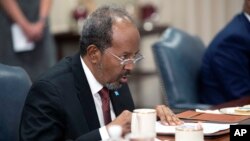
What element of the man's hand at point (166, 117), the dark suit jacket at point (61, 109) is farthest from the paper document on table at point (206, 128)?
the dark suit jacket at point (61, 109)

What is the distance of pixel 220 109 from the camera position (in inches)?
115

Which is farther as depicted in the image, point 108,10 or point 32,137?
point 108,10

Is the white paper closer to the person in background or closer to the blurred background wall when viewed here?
the person in background

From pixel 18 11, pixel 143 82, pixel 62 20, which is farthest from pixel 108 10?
pixel 143 82

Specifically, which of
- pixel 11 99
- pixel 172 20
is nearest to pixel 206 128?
pixel 11 99

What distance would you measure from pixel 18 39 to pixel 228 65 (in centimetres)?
161

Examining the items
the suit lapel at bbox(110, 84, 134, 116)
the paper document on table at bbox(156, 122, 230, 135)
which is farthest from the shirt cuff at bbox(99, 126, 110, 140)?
the suit lapel at bbox(110, 84, 134, 116)

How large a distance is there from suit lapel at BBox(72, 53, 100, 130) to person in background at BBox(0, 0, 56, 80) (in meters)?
1.88

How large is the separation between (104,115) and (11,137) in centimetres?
41

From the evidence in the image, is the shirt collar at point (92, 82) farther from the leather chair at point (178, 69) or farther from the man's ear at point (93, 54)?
the leather chair at point (178, 69)

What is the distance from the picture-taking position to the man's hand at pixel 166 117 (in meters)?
2.58

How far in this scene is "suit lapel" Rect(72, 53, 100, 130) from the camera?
8.48ft

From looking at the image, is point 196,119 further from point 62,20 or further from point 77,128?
point 62,20

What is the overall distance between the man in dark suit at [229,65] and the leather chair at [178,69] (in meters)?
0.09
